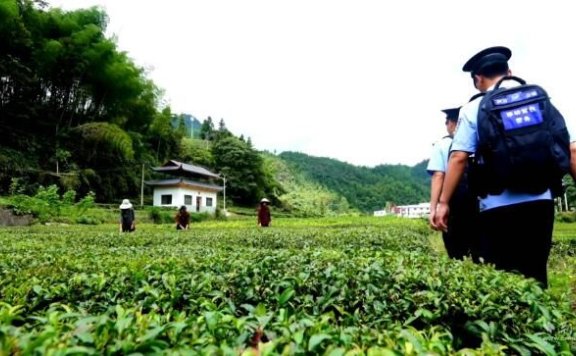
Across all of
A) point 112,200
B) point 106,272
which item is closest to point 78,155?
point 112,200

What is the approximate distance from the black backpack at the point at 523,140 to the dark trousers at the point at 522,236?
4.9 inches

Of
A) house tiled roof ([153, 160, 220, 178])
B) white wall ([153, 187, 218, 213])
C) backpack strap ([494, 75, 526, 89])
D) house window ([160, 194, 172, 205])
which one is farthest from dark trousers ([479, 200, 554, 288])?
house tiled roof ([153, 160, 220, 178])

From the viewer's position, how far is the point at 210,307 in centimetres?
194

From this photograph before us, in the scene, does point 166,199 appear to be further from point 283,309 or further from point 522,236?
point 283,309

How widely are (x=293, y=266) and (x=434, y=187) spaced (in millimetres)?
1608

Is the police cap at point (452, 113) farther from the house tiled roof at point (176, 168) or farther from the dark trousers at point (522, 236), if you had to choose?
the house tiled roof at point (176, 168)

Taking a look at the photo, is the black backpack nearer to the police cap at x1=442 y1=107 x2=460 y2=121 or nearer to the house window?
the police cap at x1=442 y1=107 x2=460 y2=121

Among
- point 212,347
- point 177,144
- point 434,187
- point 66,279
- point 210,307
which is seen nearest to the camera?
point 212,347

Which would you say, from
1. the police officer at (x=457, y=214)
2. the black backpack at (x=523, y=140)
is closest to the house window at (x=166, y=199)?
the police officer at (x=457, y=214)

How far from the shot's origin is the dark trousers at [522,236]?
2.59m

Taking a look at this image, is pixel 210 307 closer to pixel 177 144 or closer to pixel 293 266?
pixel 293 266

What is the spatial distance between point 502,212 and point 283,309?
1683 millimetres

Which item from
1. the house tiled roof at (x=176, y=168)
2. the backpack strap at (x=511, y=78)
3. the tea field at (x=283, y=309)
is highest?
the house tiled roof at (x=176, y=168)

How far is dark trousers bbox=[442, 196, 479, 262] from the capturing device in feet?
13.3
